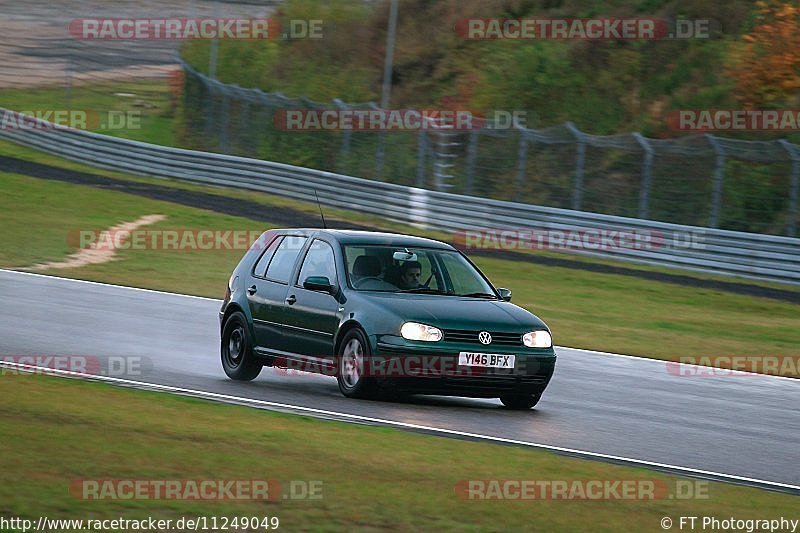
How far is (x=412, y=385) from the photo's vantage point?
11.8 meters

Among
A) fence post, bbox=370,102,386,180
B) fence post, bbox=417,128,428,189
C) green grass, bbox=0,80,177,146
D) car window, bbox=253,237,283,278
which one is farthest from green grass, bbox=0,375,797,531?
green grass, bbox=0,80,177,146

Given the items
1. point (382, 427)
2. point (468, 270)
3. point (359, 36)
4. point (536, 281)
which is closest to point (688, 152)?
point (536, 281)

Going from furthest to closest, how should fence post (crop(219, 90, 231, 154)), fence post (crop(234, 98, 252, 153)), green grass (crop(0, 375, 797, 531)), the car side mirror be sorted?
fence post (crop(219, 90, 231, 154))
fence post (crop(234, 98, 252, 153))
the car side mirror
green grass (crop(0, 375, 797, 531))

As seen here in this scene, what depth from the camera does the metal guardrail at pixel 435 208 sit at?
26.8 meters

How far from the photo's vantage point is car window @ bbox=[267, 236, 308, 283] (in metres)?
13.4

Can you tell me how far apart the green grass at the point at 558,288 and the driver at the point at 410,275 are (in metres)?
5.56

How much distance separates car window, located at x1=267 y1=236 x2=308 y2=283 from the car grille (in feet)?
6.93

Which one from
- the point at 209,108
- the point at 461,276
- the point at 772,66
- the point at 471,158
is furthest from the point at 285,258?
the point at 209,108

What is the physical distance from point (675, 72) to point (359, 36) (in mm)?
16235

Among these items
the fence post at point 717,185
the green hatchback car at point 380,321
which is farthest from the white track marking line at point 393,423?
A: the fence post at point 717,185

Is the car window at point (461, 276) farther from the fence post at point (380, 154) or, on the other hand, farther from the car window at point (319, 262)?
the fence post at point (380, 154)

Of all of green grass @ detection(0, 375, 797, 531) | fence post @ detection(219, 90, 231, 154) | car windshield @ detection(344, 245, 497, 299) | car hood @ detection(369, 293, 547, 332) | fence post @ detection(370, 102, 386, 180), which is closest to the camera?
green grass @ detection(0, 375, 797, 531)

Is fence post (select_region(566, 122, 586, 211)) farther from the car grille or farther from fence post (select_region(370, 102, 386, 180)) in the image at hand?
the car grille

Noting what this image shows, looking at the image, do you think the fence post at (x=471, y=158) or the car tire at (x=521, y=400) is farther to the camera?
the fence post at (x=471, y=158)
